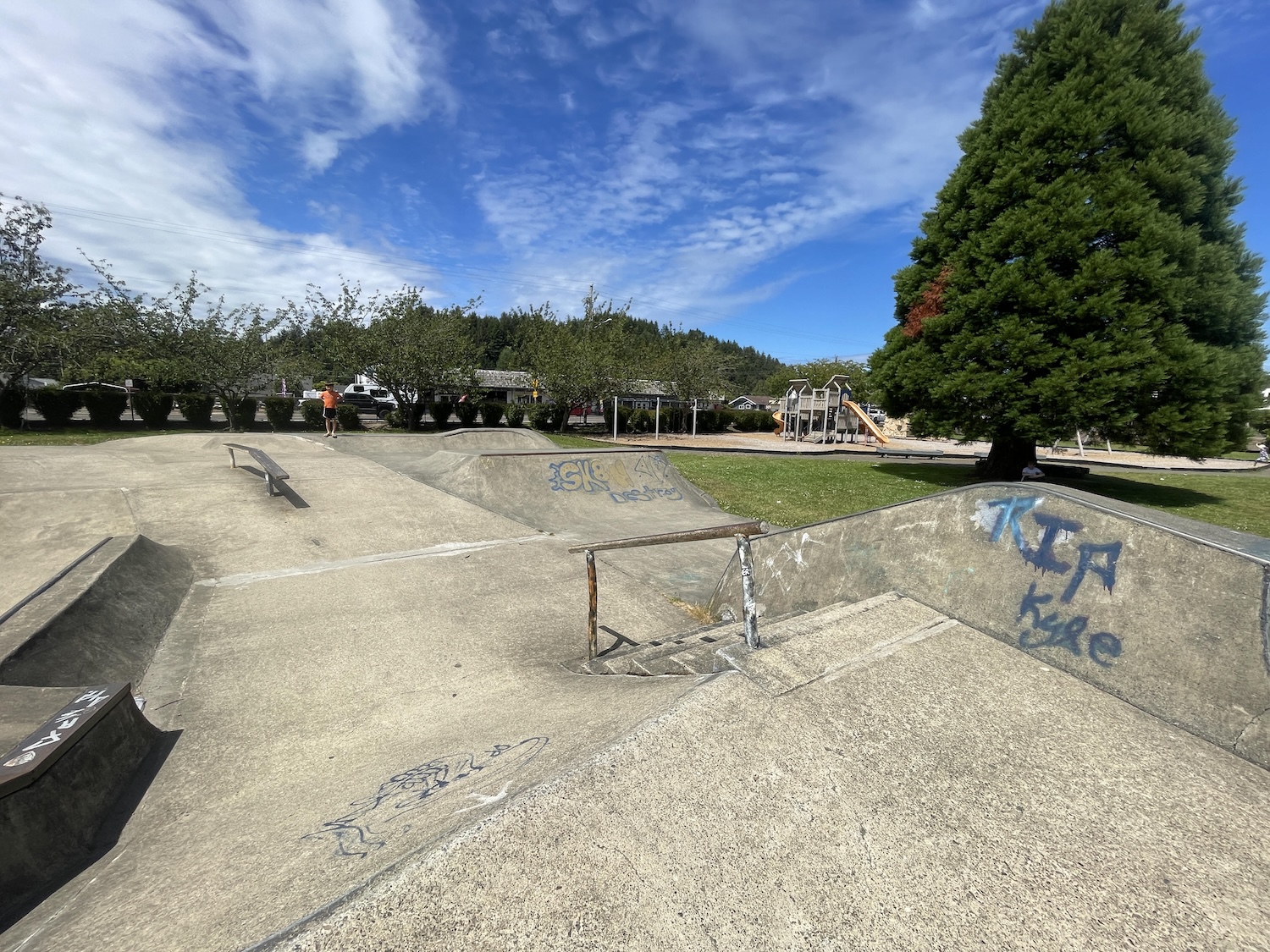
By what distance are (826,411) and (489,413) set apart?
19.8 m

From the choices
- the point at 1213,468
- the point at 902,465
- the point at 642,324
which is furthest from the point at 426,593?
the point at 642,324

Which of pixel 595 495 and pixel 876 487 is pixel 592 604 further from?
pixel 876 487

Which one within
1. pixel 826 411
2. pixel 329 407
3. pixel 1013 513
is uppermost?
pixel 826 411

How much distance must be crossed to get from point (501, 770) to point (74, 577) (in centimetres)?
463

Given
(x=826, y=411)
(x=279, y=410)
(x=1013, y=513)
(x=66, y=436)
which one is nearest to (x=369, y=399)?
(x=279, y=410)

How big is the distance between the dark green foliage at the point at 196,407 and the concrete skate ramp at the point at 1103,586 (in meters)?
26.8

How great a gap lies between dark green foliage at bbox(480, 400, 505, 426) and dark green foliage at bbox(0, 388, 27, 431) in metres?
17.8

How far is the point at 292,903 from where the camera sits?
1.70 meters

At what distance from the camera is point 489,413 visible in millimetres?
32438

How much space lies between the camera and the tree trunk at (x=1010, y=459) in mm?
15711

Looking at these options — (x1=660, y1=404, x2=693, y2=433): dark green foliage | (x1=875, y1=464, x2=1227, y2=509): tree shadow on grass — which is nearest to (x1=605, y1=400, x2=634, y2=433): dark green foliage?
(x1=660, y1=404, x2=693, y2=433): dark green foliage

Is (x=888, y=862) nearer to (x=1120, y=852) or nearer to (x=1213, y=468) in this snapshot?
(x=1120, y=852)

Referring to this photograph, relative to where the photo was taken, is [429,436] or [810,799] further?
[429,436]

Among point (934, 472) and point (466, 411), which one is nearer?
point (934, 472)
